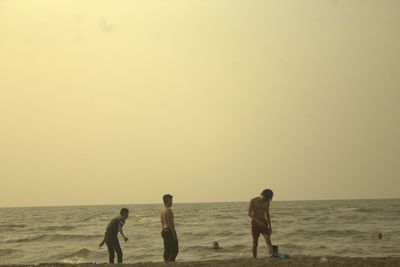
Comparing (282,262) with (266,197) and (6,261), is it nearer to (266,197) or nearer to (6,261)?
(266,197)

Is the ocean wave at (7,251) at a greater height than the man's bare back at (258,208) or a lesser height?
lesser

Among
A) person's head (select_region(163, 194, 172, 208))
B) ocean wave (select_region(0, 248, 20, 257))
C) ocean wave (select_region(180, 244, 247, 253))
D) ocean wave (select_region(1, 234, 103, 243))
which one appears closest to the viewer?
person's head (select_region(163, 194, 172, 208))

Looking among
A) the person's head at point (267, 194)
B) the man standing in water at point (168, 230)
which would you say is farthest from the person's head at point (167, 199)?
the person's head at point (267, 194)

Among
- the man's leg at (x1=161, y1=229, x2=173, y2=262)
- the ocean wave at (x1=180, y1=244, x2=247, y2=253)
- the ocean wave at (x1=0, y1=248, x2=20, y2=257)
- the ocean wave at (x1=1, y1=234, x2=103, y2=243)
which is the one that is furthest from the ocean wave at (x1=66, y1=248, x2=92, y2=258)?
the man's leg at (x1=161, y1=229, x2=173, y2=262)

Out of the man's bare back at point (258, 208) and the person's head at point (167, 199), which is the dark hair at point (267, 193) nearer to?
the man's bare back at point (258, 208)

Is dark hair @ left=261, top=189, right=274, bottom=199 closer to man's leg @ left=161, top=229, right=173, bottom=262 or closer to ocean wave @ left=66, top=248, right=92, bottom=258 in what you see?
man's leg @ left=161, top=229, right=173, bottom=262

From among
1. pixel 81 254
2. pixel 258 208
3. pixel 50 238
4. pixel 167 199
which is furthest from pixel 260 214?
pixel 50 238

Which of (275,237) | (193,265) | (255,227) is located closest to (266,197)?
(255,227)

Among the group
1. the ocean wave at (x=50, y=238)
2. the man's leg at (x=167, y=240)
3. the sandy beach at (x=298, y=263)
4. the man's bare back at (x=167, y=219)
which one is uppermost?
the man's bare back at (x=167, y=219)

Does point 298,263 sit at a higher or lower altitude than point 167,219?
Answer: lower

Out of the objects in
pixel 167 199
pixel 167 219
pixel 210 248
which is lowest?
pixel 210 248

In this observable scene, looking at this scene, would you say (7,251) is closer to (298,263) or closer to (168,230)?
(168,230)


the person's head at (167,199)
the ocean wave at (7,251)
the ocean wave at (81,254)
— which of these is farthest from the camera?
the ocean wave at (7,251)

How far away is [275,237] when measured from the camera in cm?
2884
